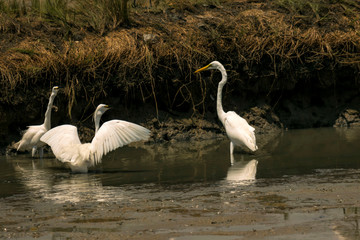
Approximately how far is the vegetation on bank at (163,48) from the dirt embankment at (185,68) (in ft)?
0.07

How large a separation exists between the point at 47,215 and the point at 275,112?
8124 millimetres

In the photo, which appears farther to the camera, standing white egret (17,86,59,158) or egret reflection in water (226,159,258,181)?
standing white egret (17,86,59,158)

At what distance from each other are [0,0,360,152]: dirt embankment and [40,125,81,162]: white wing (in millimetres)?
2122

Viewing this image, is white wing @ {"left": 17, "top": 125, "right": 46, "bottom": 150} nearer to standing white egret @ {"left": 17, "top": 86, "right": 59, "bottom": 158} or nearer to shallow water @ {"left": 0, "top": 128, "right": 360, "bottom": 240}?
standing white egret @ {"left": 17, "top": 86, "right": 59, "bottom": 158}

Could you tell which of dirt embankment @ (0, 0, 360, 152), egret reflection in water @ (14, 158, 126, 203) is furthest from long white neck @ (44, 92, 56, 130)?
egret reflection in water @ (14, 158, 126, 203)

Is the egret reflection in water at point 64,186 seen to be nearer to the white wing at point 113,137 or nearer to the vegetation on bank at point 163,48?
the white wing at point 113,137

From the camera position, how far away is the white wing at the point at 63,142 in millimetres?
8945

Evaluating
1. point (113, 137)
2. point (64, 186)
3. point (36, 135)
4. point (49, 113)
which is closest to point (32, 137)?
point (36, 135)

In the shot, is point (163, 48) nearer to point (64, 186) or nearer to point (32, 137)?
point (32, 137)

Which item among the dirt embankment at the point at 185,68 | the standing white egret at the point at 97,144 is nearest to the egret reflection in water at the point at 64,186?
the standing white egret at the point at 97,144

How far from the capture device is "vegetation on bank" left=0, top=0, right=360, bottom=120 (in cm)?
1199

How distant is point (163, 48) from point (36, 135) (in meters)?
3.31

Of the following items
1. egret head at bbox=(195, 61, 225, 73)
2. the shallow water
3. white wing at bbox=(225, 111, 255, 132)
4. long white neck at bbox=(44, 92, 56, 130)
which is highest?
egret head at bbox=(195, 61, 225, 73)

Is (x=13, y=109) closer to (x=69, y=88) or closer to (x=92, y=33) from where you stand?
(x=69, y=88)
